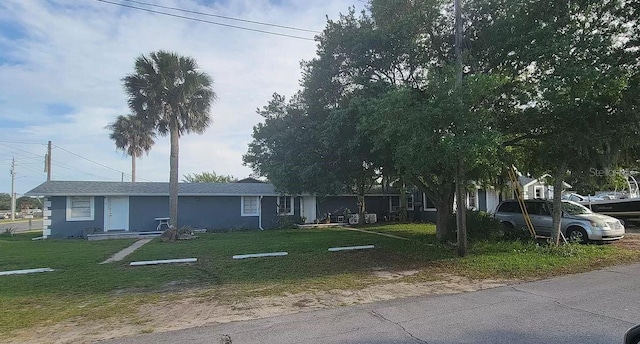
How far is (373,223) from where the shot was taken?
83.8ft

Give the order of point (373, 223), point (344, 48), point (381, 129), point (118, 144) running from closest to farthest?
point (381, 129) → point (344, 48) → point (373, 223) → point (118, 144)

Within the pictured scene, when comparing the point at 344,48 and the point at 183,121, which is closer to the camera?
the point at 344,48

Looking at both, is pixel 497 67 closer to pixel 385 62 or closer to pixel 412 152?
pixel 385 62

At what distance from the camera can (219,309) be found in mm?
6512

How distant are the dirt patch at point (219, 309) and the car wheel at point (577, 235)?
7.06 m

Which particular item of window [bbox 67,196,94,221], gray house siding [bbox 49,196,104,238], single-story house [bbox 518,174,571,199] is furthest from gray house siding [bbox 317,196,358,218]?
window [bbox 67,196,94,221]

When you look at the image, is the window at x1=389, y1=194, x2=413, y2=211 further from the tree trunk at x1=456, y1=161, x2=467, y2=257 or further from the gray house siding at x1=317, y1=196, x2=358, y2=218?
the tree trunk at x1=456, y1=161, x2=467, y2=257

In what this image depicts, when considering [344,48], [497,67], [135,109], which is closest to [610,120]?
[497,67]

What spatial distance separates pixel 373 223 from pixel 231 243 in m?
11.8

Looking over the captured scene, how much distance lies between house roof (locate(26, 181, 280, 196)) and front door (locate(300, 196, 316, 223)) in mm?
2248

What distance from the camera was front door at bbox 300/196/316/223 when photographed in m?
25.1

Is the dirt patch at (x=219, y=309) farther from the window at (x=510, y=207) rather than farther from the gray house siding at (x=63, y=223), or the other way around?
the gray house siding at (x=63, y=223)

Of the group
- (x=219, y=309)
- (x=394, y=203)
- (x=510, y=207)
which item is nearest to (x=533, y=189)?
(x=394, y=203)

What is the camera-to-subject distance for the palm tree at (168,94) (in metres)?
Result: 17.7
